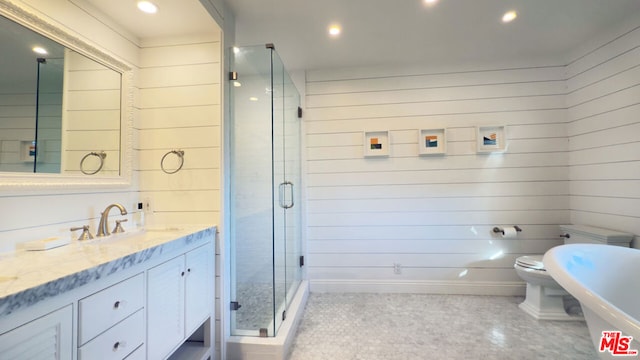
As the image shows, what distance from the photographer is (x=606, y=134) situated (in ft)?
7.75

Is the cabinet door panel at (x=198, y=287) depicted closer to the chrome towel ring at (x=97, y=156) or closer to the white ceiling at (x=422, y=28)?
the chrome towel ring at (x=97, y=156)

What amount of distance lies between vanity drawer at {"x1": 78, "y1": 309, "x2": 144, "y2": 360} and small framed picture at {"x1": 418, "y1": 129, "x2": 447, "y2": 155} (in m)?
2.70

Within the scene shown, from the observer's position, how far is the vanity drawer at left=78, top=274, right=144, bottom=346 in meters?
0.91

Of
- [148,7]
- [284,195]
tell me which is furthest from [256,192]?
[148,7]

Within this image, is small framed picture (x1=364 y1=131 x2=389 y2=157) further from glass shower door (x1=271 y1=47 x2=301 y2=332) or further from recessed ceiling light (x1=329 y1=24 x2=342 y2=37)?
recessed ceiling light (x1=329 y1=24 x2=342 y2=37)

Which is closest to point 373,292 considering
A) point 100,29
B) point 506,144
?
point 506,144

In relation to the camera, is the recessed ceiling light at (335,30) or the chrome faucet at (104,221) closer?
the chrome faucet at (104,221)

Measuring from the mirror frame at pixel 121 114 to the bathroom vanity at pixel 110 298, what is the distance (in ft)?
1.04

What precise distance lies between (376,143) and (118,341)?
2.58 meters

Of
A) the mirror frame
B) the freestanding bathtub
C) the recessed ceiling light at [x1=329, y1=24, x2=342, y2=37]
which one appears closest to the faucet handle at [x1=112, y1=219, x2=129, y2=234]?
the mirror frame

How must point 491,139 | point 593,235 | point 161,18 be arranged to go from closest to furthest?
point 161,18, point 593,235, point 491,139

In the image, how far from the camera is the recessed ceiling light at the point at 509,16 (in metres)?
2.05

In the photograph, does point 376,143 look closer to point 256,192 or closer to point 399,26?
point 399,26

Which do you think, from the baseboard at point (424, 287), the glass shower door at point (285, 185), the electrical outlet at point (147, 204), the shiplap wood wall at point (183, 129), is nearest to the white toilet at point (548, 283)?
the baseboard at point (424, 287)
